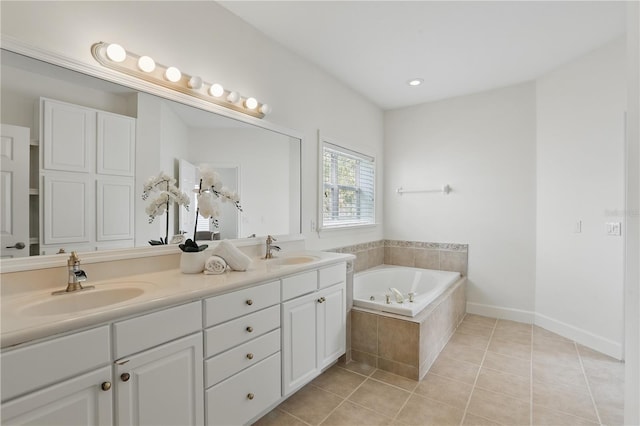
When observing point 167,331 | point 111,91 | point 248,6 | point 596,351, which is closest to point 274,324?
point 167,331

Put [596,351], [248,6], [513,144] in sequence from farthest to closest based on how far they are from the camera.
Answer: [513,144] → [596,351] → [248,6]

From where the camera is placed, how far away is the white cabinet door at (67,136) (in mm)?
1326

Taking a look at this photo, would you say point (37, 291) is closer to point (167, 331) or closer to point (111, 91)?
point (167, 331)

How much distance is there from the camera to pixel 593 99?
267 cm

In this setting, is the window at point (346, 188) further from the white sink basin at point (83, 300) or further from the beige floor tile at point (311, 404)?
the white sink basin at point (83, 300)

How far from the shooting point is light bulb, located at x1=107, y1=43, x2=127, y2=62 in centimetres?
148

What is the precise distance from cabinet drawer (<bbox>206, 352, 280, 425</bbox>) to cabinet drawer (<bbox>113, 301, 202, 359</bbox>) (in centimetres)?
36

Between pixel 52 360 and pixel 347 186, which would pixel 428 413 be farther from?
pixel 347 186

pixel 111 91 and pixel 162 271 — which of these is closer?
pixel 111 91

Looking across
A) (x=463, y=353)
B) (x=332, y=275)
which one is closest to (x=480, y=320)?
(x=463, y=353)

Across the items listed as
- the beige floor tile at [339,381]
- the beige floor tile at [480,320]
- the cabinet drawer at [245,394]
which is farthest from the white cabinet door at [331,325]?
the beige floor tile at [480,320]

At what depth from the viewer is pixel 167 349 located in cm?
123

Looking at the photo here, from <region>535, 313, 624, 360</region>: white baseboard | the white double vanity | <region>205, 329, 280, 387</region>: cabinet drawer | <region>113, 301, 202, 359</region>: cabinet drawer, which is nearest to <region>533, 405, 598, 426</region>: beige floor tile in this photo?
<region>535, 313, 624, 360</region>: white baseboard

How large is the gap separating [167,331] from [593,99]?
3683mm
